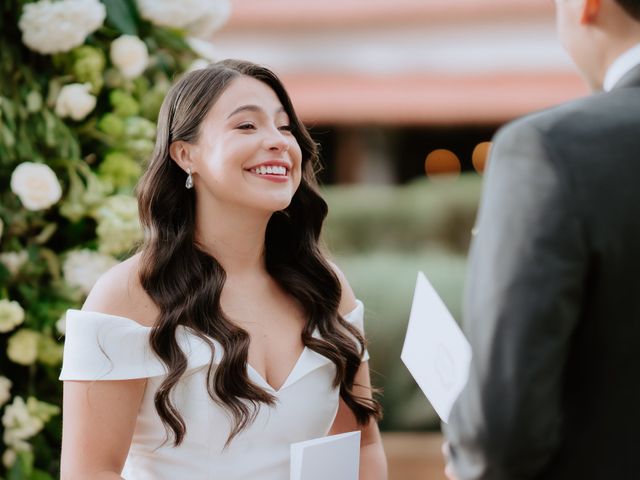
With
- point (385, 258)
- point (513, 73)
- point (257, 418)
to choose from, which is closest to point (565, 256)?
point (257, 418)

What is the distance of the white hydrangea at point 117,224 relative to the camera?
9.68 feet

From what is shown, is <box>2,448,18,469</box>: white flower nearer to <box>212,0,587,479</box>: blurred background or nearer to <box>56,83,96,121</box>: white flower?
Answer: <box>56,83,96,121</box>: white flower

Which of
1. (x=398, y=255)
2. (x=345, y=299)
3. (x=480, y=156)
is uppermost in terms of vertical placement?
(x=345, y=299)

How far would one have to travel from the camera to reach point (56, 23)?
2898 millimetres

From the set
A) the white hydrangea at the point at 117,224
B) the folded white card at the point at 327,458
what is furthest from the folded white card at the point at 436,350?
the white hydrangea at the point at 117,224

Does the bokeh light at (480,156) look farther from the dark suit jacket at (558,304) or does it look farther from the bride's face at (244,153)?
the dark suit jacket at (558,304)

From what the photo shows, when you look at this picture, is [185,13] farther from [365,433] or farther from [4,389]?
[365,433]

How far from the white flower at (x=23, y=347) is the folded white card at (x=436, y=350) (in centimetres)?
132

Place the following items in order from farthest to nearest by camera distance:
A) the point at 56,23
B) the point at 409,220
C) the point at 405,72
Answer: the point at 405,72 → the point at 409,220 → the point at 56,23

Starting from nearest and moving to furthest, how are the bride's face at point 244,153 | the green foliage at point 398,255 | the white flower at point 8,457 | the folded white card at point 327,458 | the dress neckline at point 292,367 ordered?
1. the folded white card at point 327,458
2. the dress neckline at point 292,367
3. the bride's face at point 244,153
4. the white flower at point 8,457
5. the green foliage at point 398,255

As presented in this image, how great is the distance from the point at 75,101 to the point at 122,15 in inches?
15.8

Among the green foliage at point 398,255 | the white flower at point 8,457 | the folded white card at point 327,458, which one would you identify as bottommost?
the green foliage at point 398,255

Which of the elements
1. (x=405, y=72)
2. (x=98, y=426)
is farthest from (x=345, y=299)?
(x=405, y=72)

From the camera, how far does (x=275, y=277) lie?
2.67 meters
